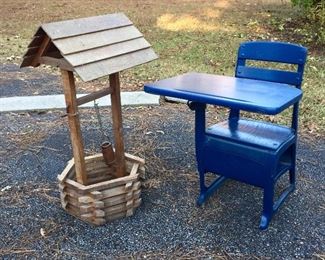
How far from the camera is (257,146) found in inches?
94.8

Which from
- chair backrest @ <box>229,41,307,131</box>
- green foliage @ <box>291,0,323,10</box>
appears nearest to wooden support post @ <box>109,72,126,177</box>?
chair backrest @ <box>229,41,307,131</box>

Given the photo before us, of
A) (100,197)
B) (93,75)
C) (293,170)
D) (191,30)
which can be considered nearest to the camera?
(93,75)

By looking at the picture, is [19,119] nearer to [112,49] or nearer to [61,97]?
[61,97]

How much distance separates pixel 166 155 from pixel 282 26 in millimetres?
5302

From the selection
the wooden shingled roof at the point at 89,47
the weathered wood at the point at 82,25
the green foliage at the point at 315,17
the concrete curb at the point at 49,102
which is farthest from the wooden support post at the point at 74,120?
the green foliage at the point at 315,17

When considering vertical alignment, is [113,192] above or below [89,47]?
below

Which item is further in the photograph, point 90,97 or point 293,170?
point 293,170

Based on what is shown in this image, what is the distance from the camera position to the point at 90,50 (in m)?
2.23

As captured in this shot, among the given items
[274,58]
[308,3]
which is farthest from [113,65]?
[308,3]

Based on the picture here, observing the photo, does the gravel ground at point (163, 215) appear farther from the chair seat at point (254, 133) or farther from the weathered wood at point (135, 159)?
the chair seat at point (254, 133)

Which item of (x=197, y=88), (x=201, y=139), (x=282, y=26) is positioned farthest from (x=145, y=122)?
(x=282, y=26)

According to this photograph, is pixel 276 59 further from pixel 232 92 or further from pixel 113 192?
pixel 113 192

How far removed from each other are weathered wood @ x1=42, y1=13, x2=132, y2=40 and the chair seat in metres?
0.89

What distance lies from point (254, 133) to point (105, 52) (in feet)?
3.46
